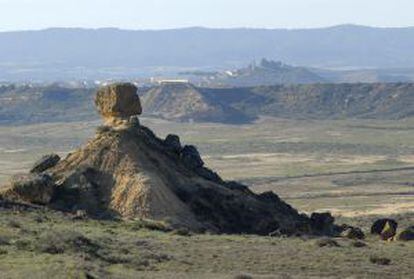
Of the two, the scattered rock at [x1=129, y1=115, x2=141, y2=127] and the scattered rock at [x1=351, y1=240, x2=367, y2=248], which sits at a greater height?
the scattered rock at [x1=129, y1=115, x2=141, y2=127]

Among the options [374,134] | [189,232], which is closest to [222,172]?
[374,134]

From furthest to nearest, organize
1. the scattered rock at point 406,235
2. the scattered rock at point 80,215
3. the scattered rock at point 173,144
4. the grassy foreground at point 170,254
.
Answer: the scattered rock at point 173,144, the scattered rock at point 406,235, the scattered rock at point 80,215, the grassy foreground at point 170,254

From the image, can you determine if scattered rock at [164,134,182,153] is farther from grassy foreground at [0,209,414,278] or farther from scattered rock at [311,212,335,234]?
grassy foreground at [0,209,414,278]

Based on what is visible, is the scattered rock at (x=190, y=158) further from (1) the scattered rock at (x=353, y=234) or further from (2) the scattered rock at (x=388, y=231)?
(2) the scattered rock at (x=388, y=231)

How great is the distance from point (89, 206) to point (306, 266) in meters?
14.4

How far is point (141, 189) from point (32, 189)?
4658 millimetres

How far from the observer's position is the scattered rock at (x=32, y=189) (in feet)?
155

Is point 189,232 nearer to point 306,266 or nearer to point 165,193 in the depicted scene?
point 165,193

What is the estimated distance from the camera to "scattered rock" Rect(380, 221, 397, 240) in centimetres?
4725

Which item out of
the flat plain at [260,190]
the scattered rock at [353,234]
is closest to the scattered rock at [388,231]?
the scattered rock at [353,234]

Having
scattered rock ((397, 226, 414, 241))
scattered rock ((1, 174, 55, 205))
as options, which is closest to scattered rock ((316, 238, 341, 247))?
scattered rock ((397, 226, 414, 241))

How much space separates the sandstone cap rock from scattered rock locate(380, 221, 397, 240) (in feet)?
40.4

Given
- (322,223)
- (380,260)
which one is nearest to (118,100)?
(322,223)

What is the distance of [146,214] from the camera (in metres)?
46.4
